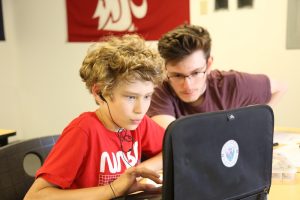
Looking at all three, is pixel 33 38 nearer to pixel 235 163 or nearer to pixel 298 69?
pixel 298 69

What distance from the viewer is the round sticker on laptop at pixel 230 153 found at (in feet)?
2.41

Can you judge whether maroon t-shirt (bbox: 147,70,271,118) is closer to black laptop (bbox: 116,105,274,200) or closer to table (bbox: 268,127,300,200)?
table (bbox: 268,127,300,200)

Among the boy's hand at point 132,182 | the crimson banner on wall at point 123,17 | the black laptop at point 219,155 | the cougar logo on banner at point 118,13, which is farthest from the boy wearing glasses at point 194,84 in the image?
the cougar logo on banner at point 118,13

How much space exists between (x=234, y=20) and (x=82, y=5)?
4.89ft

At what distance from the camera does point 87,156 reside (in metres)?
1.01

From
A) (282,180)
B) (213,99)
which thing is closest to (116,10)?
(213,99)

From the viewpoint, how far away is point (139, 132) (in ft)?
3.91

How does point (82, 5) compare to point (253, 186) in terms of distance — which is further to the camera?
point (82, 5)

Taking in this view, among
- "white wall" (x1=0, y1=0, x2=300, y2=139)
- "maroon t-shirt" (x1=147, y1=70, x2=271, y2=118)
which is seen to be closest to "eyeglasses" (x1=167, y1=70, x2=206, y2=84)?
"maroon t-shirt" (x1=147, y1=70, x2=271, y2=118)

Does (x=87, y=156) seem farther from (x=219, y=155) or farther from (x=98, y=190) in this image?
(x=219, y=155)

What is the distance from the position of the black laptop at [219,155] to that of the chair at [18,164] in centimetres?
63

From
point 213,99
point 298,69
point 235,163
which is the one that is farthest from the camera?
point 298,69

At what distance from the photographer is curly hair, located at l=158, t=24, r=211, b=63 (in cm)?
141

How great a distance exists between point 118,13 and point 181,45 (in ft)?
6.88
